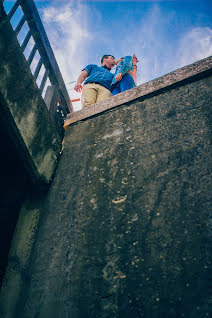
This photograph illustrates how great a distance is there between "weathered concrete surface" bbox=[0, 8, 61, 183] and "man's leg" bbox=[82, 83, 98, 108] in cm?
117

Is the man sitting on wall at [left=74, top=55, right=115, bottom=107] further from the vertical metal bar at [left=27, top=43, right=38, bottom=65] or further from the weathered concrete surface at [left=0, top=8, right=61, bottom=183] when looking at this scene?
the weathered concrete surface at [left=0, top=8, right=61, bottom=183]

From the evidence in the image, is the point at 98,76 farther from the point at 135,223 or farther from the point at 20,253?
the point at 20,253

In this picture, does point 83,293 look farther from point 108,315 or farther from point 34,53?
point 34,53

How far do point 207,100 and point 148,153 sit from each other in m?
0.77

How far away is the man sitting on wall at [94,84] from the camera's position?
10.8 feet

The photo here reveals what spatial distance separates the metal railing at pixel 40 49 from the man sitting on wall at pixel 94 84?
43 cm

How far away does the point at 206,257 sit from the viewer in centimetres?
116

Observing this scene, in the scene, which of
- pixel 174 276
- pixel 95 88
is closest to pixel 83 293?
pixel 174 276

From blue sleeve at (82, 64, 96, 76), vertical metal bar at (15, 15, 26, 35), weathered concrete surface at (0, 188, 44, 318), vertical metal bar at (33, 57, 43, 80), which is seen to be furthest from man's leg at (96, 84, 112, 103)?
weathered concrete surface at (0, 188, 44, 318)

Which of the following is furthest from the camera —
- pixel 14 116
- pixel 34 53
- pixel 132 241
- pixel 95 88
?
pixel 95 88

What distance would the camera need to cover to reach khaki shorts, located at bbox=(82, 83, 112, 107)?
10.7 feet

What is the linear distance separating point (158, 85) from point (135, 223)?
→ 5.22ft

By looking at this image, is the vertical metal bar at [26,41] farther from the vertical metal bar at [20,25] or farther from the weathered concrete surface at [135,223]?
the weathered concrete surface at [135,223]

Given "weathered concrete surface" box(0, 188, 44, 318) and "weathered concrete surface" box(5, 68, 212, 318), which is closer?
"weathered concrete surface" box(5, 68, 212, 318)
